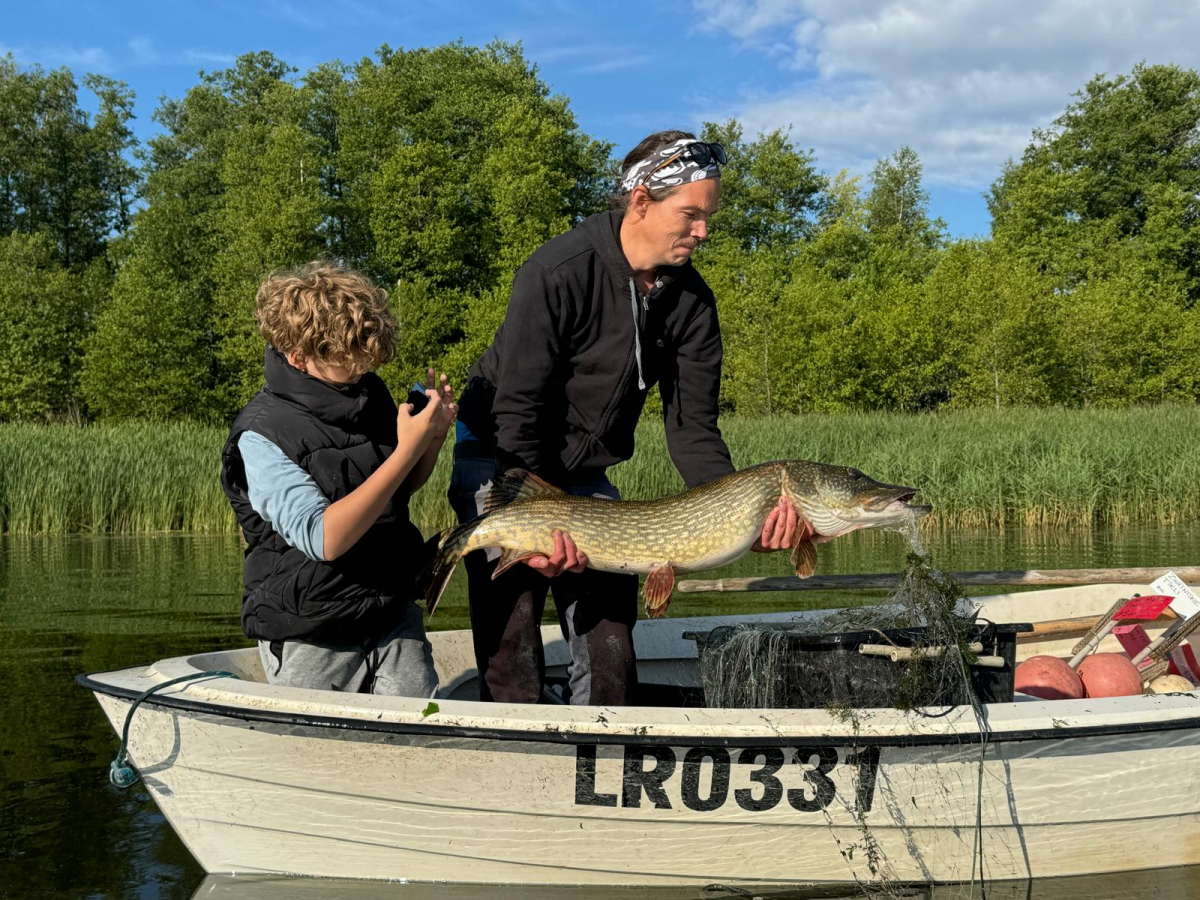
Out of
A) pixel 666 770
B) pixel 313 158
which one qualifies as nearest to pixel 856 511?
pixel 666 770

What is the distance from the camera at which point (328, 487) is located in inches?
134

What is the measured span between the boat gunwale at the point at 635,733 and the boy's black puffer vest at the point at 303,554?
27 cm

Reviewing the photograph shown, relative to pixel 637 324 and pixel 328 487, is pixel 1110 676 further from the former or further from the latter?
pixel 328 487

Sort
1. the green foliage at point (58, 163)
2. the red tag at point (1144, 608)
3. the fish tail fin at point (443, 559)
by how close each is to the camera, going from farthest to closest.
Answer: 1. the green foliage at point (58, 163)
2. the red tag at point (1144, 608)
3. the fish tail fin at point (443, 559)

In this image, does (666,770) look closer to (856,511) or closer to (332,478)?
(856,511)

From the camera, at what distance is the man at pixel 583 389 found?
3.59 metres

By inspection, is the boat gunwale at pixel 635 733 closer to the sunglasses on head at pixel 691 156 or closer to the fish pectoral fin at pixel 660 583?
the fish pectoral fin at pixel 660 583

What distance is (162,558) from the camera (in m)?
11.6

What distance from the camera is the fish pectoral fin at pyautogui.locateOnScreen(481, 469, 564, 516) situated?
356 cm

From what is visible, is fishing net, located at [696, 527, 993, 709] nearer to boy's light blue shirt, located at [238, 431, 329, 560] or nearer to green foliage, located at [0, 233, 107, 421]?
boy's light blue shirt, located at [238, 431, 329, 560]

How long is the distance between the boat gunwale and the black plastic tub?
15 cm

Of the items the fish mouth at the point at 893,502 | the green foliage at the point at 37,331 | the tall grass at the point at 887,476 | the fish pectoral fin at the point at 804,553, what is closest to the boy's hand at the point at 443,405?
the fish pectoral fin at the point at 804,553

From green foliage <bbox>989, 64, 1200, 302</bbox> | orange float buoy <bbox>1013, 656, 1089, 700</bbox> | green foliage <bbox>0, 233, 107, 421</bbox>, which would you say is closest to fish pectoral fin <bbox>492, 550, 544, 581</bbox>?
orange float buoy <bbox>1013, 656, 1089, 700</bbox>

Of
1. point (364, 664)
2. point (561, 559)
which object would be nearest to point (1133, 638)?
point (561, 559)
